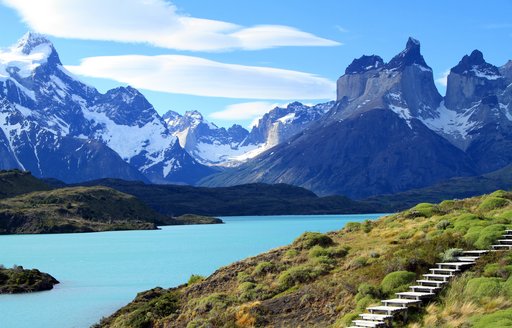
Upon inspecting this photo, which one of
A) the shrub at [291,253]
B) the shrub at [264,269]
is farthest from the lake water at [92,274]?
the shrub at [291,253]

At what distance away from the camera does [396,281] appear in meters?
34.8

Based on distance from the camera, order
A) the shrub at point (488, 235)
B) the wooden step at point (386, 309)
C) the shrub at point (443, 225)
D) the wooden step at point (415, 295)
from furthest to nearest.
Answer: the shrub at point (443, 225), the shrub at point (488, 235), the wooden step at point (415, 295), the wooden step at point (386, 309)

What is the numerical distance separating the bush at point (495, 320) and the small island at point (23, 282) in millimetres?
61448

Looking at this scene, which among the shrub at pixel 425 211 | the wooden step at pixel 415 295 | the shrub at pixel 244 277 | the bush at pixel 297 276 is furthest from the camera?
the shrub at pixel 425 211

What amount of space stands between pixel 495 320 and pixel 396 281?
7.66m

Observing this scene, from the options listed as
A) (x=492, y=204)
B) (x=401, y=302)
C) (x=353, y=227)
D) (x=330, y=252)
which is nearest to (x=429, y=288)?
(x=401, y=302)

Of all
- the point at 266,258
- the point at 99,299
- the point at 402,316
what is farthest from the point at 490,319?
the point at 99,299

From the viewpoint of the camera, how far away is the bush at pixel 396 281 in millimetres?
34406

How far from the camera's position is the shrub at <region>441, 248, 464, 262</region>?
36.7m

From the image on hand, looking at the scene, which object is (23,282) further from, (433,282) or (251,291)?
(433,282)

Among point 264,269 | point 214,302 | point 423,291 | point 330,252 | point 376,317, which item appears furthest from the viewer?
point 264,269

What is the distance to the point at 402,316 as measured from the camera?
3045 cm

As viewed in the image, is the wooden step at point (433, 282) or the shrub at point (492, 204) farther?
the shrub at point (492, 204)

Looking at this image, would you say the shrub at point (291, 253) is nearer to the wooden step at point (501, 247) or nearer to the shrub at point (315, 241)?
the shrub at point (315, 241)
